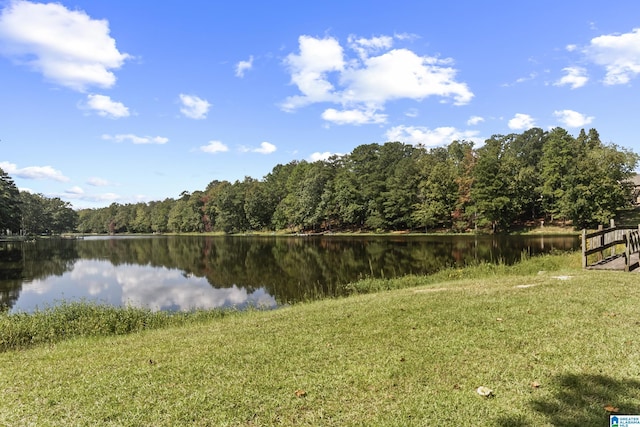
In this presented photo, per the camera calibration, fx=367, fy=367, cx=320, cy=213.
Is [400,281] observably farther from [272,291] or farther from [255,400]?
[255,400]

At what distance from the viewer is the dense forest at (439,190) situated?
57.4 m

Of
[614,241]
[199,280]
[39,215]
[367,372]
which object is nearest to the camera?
[367,372]

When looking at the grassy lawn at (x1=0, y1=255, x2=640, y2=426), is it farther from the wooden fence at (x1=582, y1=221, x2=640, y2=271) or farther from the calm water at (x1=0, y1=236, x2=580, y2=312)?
the calm water at (x1=0, y1=236, x2=580, y2=312)

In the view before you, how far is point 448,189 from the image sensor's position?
6912 cm

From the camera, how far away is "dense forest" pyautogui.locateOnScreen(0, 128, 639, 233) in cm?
5741

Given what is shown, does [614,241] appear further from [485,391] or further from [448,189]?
[448,189]

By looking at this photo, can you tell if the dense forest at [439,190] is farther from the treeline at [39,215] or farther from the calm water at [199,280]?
the calm water at [199,280]

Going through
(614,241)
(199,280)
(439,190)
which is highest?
(439,190)

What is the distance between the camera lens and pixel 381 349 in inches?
226

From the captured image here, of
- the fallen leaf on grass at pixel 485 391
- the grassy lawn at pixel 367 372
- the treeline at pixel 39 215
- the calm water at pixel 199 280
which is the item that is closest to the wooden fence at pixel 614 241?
the grassy lawn at pixel 367 372

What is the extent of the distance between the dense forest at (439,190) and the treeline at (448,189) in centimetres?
20

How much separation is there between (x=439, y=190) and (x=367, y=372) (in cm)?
6773

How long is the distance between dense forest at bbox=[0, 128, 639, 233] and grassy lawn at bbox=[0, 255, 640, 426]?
58874 millimetres

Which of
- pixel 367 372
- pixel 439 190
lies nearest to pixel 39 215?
pixel 439 190
